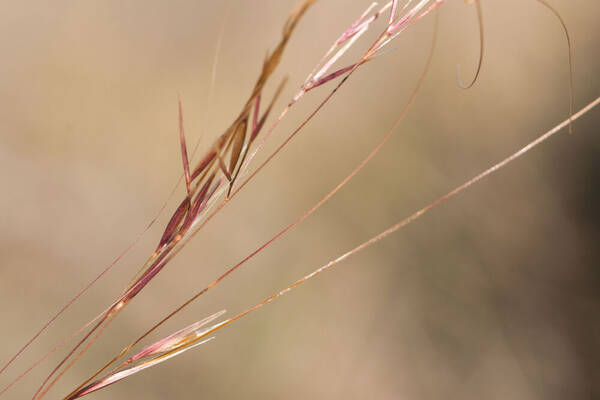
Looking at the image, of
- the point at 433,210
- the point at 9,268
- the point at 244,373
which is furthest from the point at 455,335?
the point at 9,268

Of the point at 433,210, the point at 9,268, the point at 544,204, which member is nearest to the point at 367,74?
the point at 433,210

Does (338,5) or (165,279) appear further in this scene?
(338,5)

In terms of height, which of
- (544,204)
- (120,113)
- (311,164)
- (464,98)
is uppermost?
(120,113)

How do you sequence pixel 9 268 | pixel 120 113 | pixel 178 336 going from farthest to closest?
pixel 120 113, pixel 9 268, pixel 178 336

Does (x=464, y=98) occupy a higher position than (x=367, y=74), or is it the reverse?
(x=367, y=74)

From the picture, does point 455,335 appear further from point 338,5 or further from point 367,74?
point 338,5

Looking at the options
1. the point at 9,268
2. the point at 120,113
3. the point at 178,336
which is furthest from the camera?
the point at 120,113
